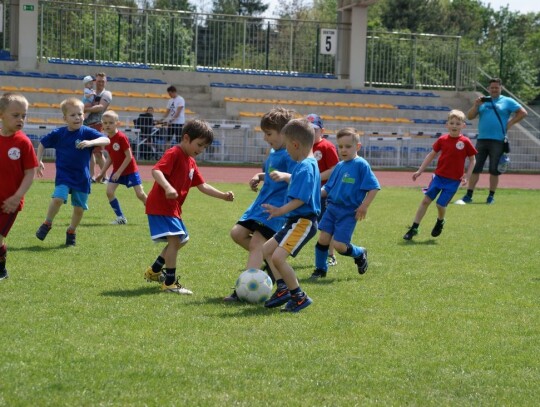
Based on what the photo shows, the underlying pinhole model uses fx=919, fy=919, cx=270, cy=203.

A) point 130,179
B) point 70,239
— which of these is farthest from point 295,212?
point 130,179

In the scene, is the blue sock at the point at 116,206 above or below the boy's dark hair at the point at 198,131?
below

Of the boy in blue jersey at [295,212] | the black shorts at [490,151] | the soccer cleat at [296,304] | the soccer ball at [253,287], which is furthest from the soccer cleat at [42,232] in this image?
the black shorts at [490,151]

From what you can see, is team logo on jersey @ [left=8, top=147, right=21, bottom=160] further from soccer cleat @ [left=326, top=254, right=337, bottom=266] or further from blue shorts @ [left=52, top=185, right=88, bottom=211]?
soccer cleat @ [left=326, top=254, right=337, bottom=266]

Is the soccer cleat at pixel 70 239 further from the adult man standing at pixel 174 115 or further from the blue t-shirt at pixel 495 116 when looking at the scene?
the adult man standing at pixel 174 115

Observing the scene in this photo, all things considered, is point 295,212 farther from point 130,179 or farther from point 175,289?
point 130,179

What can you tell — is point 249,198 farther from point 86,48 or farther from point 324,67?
point 324,67

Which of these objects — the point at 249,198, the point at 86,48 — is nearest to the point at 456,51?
the point at 86,48

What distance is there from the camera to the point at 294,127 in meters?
6.89

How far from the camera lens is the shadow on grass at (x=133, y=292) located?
7.37 metres

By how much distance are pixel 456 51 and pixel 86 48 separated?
1389 cm

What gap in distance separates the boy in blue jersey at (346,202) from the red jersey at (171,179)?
1701 mm

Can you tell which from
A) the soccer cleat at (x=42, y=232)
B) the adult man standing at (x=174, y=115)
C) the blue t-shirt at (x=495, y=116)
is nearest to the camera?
the soccer cleat at (x=42, y=232)

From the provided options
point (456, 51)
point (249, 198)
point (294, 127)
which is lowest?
point (249, 198)

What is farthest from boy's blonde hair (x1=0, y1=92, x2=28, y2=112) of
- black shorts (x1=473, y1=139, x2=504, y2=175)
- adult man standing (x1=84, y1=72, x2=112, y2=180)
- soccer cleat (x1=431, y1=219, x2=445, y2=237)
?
black shorts (x1=473, y1=139, x2=504, y2=175)
